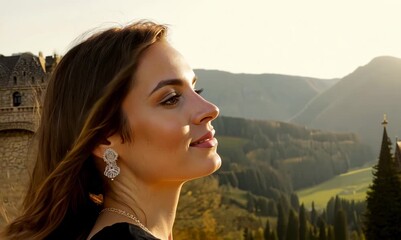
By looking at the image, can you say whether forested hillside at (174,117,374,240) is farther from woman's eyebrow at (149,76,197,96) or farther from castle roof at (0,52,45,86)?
woman's eyebrow at (149,76,197,96)

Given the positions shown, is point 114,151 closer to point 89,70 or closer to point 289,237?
point 89,70

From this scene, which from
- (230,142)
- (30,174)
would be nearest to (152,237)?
(30,174)

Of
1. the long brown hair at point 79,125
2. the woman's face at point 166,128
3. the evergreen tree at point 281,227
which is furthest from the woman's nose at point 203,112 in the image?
the evergreen tree at point 281,227

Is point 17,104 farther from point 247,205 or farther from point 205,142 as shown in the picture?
point 247,205

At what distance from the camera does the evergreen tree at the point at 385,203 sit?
5562cm

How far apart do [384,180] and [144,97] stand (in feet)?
186

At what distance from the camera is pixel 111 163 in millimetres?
3178

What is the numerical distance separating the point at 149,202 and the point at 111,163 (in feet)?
0.74

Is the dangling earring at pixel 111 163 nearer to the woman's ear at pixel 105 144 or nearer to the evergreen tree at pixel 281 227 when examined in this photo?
the woman's ear at pixel 105 144

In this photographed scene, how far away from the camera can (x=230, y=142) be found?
195m

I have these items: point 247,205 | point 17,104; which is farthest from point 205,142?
point 247,205

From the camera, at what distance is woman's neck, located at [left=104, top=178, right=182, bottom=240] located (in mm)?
3201

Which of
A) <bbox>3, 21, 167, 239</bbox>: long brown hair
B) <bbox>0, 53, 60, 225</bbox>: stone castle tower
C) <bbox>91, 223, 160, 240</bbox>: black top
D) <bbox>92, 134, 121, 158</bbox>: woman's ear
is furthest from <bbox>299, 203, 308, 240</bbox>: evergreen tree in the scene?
<bbox>91, 223, 160, 240</bbox>: black top

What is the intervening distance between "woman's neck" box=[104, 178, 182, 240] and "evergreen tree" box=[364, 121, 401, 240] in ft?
178
